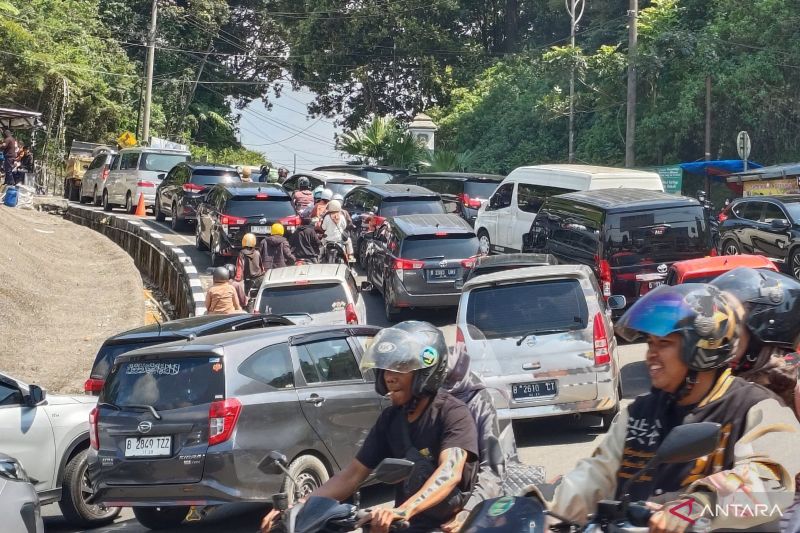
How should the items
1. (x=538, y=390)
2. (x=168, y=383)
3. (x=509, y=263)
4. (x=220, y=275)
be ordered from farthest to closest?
(x=220, y=275) < (x=509, y=263) < (x=538, y=390) < (x=168, y=383)

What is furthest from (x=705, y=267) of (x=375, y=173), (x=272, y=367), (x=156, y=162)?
(x=156, y=162)

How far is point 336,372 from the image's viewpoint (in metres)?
9.95

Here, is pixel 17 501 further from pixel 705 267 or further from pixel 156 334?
pixel 705 267

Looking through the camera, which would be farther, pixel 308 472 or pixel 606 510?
pixel 308 472

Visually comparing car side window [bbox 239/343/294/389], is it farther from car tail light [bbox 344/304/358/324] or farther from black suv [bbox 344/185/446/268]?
black suv [bbox 344/185/446/268]

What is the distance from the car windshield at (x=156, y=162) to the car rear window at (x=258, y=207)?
37.1 feet

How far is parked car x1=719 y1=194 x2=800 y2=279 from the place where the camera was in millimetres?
22719

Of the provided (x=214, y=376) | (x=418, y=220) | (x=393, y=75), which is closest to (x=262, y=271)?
(x=418, y=220)

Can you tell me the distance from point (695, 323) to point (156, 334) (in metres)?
7.82

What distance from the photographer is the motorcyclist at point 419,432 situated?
16.1 feet

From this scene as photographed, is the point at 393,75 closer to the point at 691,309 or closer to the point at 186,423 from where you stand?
the point at 186,423

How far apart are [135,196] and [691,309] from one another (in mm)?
32225

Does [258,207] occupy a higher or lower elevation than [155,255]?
higher

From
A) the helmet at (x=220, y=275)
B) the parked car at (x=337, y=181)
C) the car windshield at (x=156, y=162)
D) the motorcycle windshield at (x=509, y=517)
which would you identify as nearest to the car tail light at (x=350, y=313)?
the helmet at (x=220, y=275)
